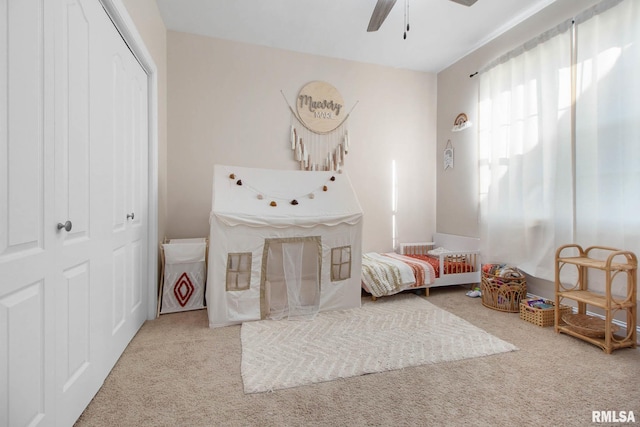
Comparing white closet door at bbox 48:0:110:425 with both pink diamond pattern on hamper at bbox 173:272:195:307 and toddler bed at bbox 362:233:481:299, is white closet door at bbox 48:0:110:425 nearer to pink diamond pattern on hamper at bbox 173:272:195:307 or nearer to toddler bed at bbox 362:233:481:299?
pink diamond pattern on hamper at bbox 173:272:195:307

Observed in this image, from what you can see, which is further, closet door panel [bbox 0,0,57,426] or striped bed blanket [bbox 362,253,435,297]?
striped bed blanket [bbox 362,253,435,297]

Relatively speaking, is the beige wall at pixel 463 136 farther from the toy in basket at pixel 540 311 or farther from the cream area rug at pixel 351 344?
the cream area rug at pixel 351 344

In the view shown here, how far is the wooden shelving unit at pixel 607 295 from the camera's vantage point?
2070 millimetres

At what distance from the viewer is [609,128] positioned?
235 cm

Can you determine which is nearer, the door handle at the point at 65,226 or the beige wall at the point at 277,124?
the door handle at the point at 65,226

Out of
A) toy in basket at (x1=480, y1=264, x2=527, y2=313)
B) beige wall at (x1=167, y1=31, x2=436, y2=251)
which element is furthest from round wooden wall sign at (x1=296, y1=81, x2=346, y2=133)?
toy in basket at (x1=480, y1=264, x2=527, y2=313)

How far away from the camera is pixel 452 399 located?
158 centimetres

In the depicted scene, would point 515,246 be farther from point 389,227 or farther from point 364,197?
point 364,197

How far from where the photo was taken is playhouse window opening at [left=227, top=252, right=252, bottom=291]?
8.36 ft

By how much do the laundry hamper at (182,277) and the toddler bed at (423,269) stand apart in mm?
1705

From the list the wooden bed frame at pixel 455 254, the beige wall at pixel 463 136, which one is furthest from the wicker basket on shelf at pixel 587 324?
the wooden bed frame at pixel 455 254

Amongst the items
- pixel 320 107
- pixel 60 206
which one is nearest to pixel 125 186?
pixel 60 206

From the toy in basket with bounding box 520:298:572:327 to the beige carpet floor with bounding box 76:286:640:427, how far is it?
1.23 feet

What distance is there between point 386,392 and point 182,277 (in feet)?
7.09
